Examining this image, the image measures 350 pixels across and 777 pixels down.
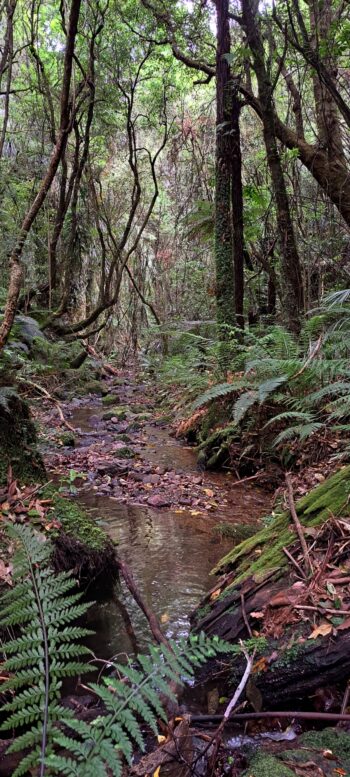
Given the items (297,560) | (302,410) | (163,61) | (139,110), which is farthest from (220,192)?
(139,110)

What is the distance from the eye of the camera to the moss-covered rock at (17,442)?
3.62 meters

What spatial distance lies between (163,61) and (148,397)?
25.9ft

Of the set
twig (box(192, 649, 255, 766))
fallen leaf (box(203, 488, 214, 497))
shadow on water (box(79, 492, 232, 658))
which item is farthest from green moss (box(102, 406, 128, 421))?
twig (box(192, 649, 255, 766))

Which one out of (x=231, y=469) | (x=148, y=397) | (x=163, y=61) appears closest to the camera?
(x=231, y=469)

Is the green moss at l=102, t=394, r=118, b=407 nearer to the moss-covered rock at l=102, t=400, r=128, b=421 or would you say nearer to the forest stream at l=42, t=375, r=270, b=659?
the moss-covered rock at l=102, t=400, r=128, b=421

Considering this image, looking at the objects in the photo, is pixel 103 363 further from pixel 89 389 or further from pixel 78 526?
pixel 78 526

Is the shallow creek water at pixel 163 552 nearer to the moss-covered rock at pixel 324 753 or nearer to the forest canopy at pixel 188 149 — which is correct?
the moss-covered rock at pixel 324 753

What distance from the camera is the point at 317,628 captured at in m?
2.02

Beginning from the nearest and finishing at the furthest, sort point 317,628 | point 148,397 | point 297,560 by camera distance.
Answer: point 317,628, point 297,560, point 148,397

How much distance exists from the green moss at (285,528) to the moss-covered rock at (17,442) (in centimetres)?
170

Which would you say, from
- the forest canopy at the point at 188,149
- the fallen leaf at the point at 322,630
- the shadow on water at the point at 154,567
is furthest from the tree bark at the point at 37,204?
the fallen leaf at the point at 322,630

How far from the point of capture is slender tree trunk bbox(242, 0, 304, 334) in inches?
285

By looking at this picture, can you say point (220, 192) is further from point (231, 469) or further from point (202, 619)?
point (202, 619)

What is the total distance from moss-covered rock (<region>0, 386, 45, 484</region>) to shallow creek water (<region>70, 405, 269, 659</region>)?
1036 mm
